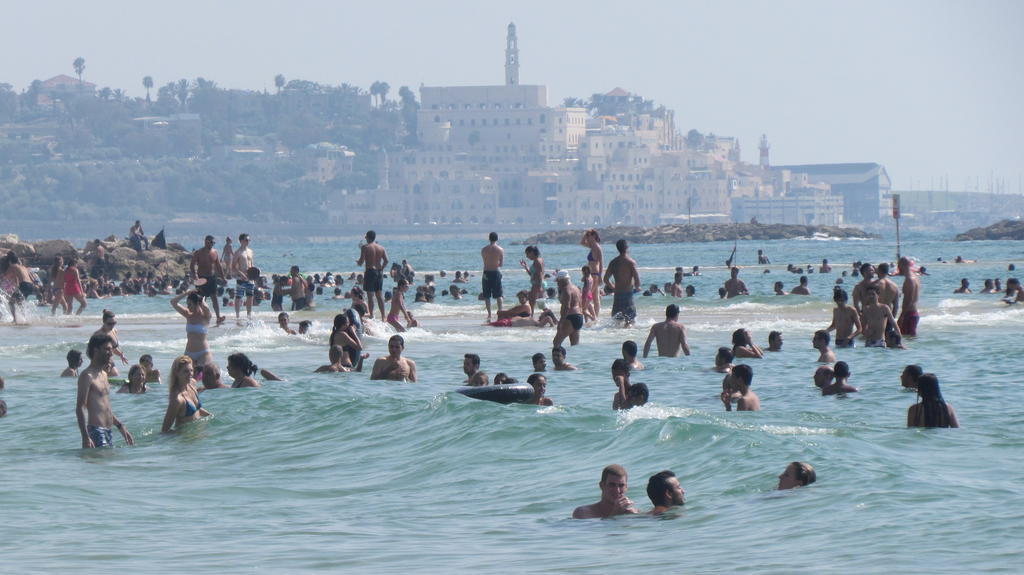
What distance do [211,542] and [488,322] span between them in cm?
1675

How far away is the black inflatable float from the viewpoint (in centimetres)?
1570

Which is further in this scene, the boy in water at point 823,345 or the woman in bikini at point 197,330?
the boy in water at point 823,345

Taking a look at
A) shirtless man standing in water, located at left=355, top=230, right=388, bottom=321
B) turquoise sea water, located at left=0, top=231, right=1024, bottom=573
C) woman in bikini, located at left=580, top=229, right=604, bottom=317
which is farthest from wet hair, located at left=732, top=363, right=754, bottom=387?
shirtless man standing in water, located at left=355, top=230, right=388, bottom=321

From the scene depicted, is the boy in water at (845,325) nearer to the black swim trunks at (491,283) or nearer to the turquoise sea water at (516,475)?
the turquoise sea water at (516,475)

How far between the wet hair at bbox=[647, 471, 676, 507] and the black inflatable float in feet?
16.7

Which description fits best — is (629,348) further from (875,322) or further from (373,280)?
(373,280)

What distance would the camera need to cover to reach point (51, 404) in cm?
1702

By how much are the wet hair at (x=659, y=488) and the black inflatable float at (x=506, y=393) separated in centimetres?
508

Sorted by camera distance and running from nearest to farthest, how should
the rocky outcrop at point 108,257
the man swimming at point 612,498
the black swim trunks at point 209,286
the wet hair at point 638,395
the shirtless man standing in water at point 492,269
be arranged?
the man swimming at point 612,498, the wet hair at point 638,395, the black swim trunks at point 209,286, the shirtless man standing in water at point 492,269, the rocky outcrop at point 108,257

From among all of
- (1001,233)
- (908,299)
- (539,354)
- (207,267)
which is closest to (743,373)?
(539,354)

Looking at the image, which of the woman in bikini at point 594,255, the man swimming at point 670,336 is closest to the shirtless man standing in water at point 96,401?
the man swimming at point 670,336

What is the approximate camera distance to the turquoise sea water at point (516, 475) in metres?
9.56

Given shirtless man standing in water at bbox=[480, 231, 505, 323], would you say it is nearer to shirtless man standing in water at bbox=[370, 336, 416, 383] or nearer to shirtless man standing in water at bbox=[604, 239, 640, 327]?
shirtless man standing in water at bbox=[604, 239, 640, 327]

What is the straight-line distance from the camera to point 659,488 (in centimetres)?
1056
